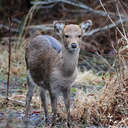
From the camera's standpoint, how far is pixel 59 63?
5.72 meters

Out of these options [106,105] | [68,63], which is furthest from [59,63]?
[106,105]

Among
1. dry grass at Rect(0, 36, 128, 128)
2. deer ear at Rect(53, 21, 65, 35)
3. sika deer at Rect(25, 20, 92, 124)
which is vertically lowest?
dry grass at Rect(0, 36, 128, 128)

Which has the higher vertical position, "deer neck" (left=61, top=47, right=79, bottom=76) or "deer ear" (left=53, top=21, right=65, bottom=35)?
"deer ear" (left=53, top=21, right=65, bottom=35)

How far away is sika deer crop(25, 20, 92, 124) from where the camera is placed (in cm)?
561

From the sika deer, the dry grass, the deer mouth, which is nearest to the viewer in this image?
the deer mouth

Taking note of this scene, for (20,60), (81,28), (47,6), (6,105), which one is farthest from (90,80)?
(47,6)

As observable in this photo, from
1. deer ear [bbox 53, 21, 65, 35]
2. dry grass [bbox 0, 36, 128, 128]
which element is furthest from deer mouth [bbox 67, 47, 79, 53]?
dry grass [bbox 0, 36, 128, 128]

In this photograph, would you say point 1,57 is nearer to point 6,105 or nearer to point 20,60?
point 20,60

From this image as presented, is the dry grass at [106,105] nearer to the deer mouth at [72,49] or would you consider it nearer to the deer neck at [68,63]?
the deer neck at [68,63]

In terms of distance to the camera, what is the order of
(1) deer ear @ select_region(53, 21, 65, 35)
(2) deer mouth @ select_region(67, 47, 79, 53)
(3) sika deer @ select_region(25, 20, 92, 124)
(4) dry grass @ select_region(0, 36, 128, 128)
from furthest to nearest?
1. (4) dry grass @ select_region(0, 36, 128, 128)
2. (1) deer ear @ select_region(53, 21, 65, 35)
3. (3) sika deer @ select_region(25, 20, 92, 124)
4. (2) deer mouth @ select_region(67, 47, 79, 53)

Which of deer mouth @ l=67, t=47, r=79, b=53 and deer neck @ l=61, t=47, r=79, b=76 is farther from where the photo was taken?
deer neck @ l=61, t=47, r=79, b=76


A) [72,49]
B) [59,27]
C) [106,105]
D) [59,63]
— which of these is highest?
[59,27]

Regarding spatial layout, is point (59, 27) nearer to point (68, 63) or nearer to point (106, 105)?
point (68, 63)

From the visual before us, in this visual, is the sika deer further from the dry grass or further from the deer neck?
the dry grass
